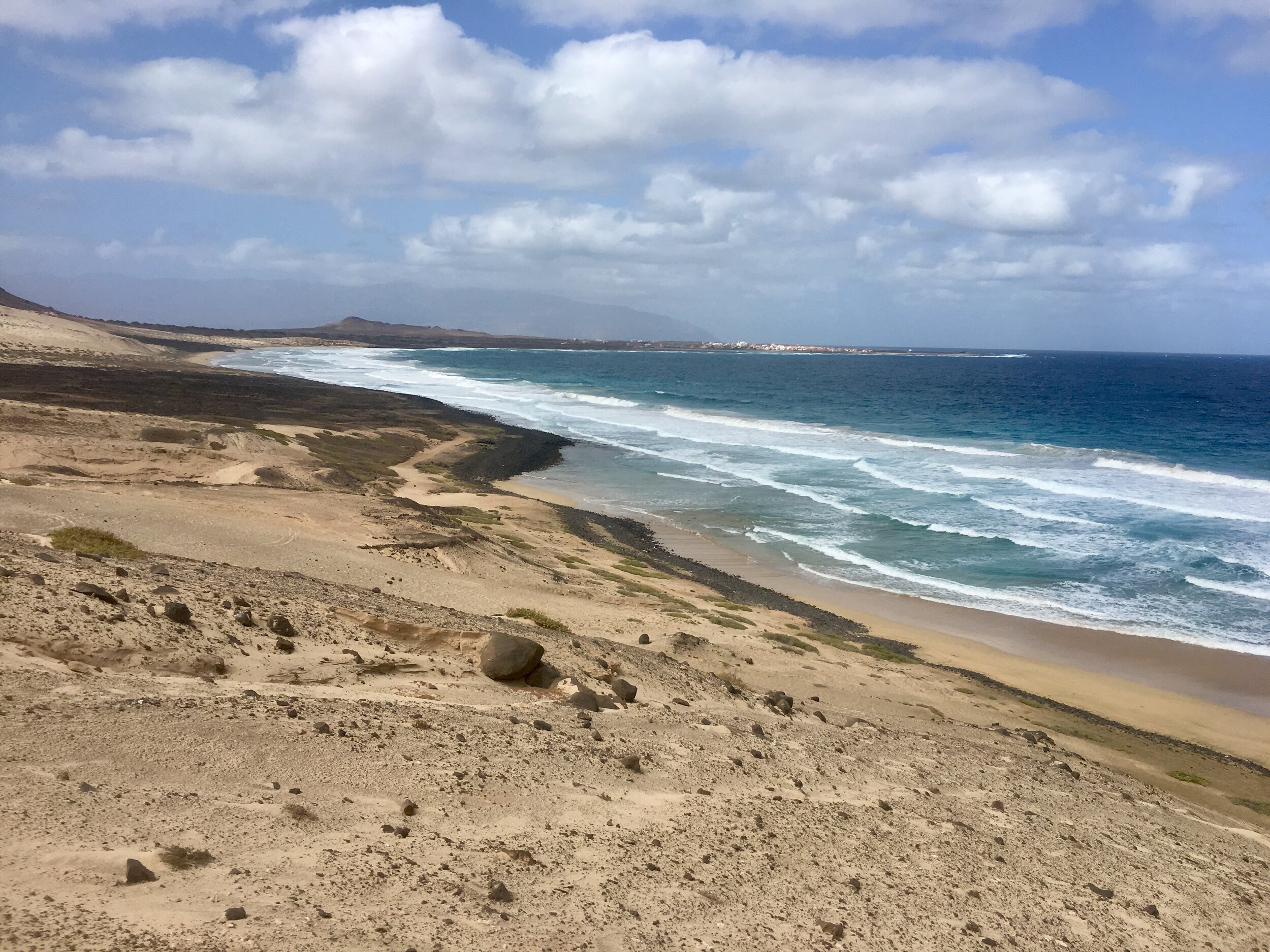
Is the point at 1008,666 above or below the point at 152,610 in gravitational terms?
below

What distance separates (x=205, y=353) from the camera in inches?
4289

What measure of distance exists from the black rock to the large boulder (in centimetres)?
209

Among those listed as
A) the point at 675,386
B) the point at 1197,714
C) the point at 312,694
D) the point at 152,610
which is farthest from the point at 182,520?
the point at 675,386

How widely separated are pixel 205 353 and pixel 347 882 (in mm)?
116801

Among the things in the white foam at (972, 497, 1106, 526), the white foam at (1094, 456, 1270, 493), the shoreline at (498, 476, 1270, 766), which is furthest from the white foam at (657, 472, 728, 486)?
the white foam at (1094, 456, 1270, 493)

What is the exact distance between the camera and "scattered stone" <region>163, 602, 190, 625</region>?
350 inches

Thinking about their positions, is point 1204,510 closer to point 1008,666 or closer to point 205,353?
point 1008,666

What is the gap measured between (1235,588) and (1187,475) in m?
20.6

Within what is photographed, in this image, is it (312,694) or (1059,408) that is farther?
(1059,408)

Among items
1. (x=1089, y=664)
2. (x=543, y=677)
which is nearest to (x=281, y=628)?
(x=543, y=677)

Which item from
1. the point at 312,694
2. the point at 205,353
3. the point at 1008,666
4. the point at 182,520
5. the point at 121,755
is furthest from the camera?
the point at 205,353

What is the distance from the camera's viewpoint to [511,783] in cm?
740

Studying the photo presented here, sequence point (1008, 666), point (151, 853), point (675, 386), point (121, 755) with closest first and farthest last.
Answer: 1. point (151, 853)
2. point (121, 755)
3. point (1008, 666)
4. point (675, 386)

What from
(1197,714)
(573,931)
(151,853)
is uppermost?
(151,853)
